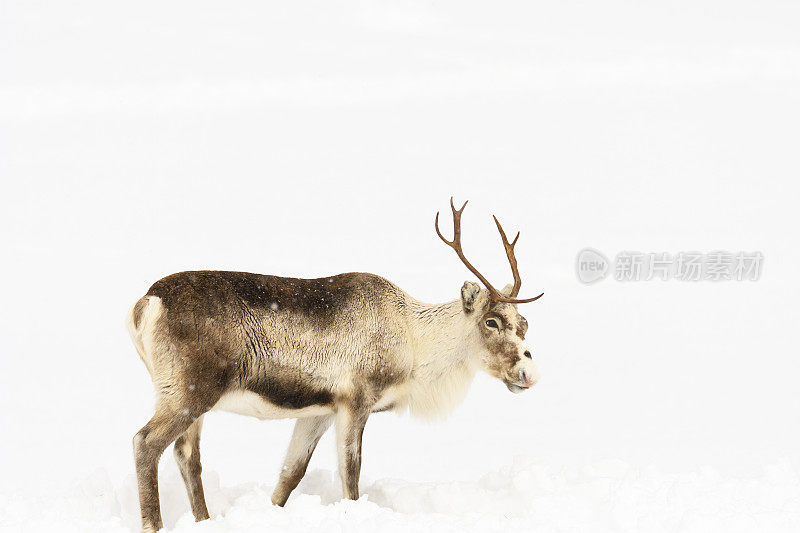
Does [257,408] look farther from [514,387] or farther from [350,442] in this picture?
[514,387]

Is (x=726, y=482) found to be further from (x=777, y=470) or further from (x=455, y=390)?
(x=455, y=390)

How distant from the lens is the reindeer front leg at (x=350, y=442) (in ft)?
28.9

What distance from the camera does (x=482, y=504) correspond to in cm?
915

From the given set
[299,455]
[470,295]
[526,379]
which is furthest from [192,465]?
[526,379]

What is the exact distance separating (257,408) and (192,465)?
747mm

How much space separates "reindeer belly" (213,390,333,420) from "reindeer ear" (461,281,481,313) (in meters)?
1.42

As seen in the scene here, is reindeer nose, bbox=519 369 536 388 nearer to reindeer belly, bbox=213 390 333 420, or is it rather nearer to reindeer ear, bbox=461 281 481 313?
reindeer ear, bbox=461 281 481 313

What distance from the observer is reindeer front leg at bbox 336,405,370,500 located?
8.80 meters

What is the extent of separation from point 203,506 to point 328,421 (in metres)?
1.29

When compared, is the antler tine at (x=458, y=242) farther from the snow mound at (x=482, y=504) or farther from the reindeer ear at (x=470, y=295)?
the snow mound at (x=482, y=504)

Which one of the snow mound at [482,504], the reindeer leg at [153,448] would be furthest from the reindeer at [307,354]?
the snow mound at [482,504]

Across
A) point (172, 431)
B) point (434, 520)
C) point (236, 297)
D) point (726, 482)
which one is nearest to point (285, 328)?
point (236, 297)

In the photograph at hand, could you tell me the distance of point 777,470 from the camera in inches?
361

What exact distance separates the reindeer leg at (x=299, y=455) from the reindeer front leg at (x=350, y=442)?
66 centimetres
